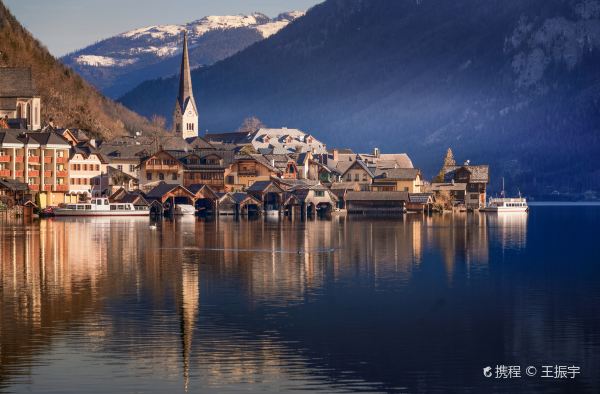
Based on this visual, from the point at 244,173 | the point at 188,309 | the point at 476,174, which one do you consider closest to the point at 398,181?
the point at 476,174

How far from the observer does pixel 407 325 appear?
141 ft

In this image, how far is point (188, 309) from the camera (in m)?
46.5

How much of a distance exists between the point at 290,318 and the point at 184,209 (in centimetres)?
10226

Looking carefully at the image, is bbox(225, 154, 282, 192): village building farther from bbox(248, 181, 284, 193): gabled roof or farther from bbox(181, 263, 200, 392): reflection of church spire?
bbox(181, 263, 200, 392): reflection of church spire

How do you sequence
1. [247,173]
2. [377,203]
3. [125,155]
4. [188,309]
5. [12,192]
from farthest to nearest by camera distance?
1. [377,203]
2. [125,155]
3. [247,173]
4. [12,192]
5. [188,309]

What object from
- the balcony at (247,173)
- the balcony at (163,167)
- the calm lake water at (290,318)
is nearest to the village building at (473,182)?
the balcony at (247,173)

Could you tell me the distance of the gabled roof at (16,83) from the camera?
557ft

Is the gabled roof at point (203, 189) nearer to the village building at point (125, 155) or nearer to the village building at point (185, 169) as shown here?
the village building at point (185, 169)

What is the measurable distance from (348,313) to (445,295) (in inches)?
312

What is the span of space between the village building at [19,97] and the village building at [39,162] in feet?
70.6

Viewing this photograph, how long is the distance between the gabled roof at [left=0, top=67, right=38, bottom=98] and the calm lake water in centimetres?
9380

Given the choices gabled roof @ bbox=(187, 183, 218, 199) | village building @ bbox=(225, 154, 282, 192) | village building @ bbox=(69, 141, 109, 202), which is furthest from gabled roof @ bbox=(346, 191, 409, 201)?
village building @ bbox=(69, 141, 109, 202)

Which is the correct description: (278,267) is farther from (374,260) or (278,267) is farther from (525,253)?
(525,253)

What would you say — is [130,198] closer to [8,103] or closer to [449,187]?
[8,103]
